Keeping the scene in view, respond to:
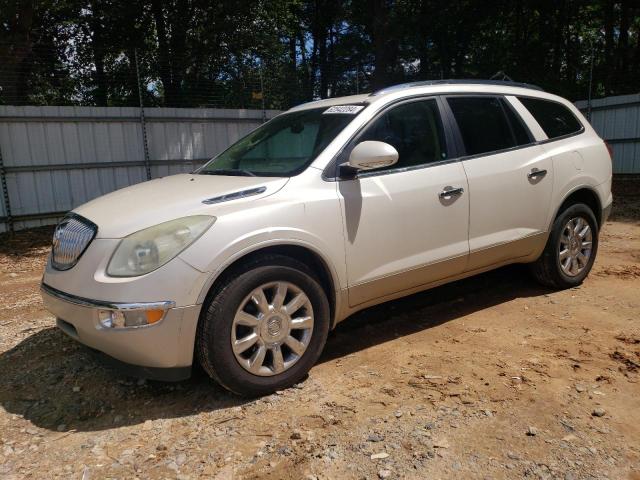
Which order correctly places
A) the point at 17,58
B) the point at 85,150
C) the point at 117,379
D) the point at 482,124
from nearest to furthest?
the point at 117,379 → the point at 482,124 → the point at 85,150 → the point at 17,58

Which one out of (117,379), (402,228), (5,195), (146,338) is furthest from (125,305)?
(5,195)

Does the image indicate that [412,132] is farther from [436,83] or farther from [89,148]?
[89,148]

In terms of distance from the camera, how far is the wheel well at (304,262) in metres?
2.96

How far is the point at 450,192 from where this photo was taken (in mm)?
3814

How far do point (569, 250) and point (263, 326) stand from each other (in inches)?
123

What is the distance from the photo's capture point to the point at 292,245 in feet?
10.3

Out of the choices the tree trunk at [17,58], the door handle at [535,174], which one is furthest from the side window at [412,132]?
the tree trunk at [17,58]

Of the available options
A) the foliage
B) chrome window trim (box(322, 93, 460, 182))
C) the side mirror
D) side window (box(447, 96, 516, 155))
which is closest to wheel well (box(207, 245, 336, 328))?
chrome window trim (box(322, 93, 460, 182))

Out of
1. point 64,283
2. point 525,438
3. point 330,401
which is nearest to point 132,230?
point 64,283

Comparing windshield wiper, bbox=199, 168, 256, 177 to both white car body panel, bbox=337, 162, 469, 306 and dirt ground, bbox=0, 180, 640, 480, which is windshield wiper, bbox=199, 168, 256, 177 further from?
dirt ground, bbox=0, 180, 640, 480

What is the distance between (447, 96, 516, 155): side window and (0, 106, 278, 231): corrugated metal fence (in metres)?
7.96

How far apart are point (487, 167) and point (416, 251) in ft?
3.11

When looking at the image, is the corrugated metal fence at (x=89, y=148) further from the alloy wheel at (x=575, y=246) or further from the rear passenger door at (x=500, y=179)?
the alloy wheel at (x=575, y=246)

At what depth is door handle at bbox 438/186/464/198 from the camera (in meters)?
3.78
